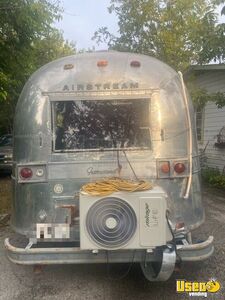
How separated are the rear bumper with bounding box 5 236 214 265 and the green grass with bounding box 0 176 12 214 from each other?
187 inches

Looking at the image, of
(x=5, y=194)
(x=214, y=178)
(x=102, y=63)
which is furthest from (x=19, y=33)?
(x=214, y=178)

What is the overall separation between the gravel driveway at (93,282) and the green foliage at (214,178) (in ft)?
20.2

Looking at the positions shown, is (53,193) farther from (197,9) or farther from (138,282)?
(197,9)

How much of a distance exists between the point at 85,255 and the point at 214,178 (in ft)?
28.7

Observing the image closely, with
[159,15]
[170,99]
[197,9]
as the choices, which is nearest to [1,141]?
[159,15]

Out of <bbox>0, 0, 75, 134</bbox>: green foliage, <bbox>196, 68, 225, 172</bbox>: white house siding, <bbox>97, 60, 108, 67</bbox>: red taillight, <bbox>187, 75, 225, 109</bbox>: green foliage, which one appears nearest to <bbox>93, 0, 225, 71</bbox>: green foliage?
<bbox>196, 68, 225, 172</bbox>: white house siding

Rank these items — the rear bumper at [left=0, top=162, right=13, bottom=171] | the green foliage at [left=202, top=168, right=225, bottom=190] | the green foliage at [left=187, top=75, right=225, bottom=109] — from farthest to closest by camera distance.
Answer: the rear bumper at [left=0, top=162, right=13, bottom=171]
the green foliage at [left=202, top=168, right=225, bottom=190]
the green foliage at [left=187, top=75, right=225, bottom=109]

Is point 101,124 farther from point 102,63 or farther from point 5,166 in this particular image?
point 5,166

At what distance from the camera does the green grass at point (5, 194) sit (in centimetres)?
905

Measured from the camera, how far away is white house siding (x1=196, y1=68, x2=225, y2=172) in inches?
521

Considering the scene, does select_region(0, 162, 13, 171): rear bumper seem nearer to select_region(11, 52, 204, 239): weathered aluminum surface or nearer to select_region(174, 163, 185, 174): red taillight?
select_region(11, 52, 204, 239): weathered aluminum surface

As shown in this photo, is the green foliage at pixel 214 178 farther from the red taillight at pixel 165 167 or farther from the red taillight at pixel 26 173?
the red taillight at pixel 26 173

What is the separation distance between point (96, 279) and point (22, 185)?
1.52 m

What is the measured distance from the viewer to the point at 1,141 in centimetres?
1652
